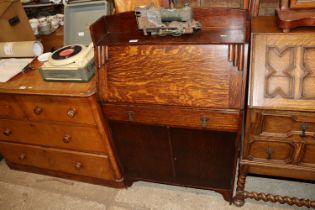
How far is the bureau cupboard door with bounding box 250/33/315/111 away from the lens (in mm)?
1245

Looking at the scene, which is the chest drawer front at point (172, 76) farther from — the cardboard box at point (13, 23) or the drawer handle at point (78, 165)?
the cardboard box at point (13, 23)

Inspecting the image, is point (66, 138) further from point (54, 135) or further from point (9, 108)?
point (9, 108)

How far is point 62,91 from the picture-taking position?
5.16ft

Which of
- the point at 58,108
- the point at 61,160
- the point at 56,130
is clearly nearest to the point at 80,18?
the point at 58,108

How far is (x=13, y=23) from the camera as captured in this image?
2.26 m

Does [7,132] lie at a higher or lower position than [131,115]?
lower

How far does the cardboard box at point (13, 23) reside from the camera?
2182 mm

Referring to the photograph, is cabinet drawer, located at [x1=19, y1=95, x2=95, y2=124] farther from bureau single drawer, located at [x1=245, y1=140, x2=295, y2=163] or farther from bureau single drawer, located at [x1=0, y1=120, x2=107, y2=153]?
bureau single drawer, located at [x1=245, y1=140, x2=295, y2=163]

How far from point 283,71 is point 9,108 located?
1818 mm

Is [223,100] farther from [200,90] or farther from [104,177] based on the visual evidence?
[104,177]

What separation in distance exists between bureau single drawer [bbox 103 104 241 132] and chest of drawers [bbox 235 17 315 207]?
0.36 feet

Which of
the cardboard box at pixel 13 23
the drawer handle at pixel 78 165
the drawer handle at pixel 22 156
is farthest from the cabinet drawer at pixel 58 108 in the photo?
the cardboard box at pixel 13 23

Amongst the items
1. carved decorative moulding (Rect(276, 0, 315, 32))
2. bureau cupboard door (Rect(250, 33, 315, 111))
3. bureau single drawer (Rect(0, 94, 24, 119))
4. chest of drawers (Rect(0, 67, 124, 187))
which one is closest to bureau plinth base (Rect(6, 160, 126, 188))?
chest of drawers (Rect(0, 67, 124, 187))

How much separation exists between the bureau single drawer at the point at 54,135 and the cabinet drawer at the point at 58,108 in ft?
0.24
